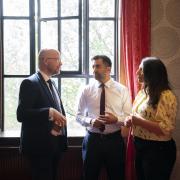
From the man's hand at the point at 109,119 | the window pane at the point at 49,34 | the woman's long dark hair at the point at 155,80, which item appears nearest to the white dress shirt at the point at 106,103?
the man's hand at the point at 109,119

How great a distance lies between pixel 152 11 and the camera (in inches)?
127

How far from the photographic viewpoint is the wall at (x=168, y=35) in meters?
3.24

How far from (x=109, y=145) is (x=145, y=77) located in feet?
2.23

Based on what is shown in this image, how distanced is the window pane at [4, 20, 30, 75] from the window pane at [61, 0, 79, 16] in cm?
44

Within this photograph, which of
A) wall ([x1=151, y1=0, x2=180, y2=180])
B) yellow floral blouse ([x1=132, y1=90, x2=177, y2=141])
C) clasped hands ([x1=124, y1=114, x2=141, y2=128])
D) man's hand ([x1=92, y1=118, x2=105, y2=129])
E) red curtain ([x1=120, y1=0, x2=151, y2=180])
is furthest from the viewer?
wall ([x1=151, y1=0, x2=180, y2=180])

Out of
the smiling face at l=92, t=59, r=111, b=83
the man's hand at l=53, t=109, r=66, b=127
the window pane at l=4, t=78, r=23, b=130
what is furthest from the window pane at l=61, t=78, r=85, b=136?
the man's hand at l=53, t=109, r=66, b=127

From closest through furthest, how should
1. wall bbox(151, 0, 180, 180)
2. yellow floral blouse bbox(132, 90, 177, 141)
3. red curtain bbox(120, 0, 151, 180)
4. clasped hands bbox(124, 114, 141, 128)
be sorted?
yellow floral blouse bbox(132, 90, 177, 141), clasped hands bbox(124, 114, 141, 128), red curtain bbox(120, 0, 151, 180), wall bbox(151, 0, 180, 180)

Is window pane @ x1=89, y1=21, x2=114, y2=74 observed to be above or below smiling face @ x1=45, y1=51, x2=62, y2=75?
above

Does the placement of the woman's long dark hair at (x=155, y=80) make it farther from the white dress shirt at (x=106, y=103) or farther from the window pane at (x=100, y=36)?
the window pane at (x=100, y=36)

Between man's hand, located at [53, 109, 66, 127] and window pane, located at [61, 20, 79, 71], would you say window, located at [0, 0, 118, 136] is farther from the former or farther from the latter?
man's hand, located at [53, 109, 66, 127]

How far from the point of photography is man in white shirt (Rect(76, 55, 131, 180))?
2709 millimetres

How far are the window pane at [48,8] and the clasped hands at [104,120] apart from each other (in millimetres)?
1406

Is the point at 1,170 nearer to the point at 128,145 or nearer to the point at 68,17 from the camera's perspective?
the point at 128,145

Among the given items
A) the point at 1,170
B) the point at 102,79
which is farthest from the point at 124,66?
the point at 1,170
